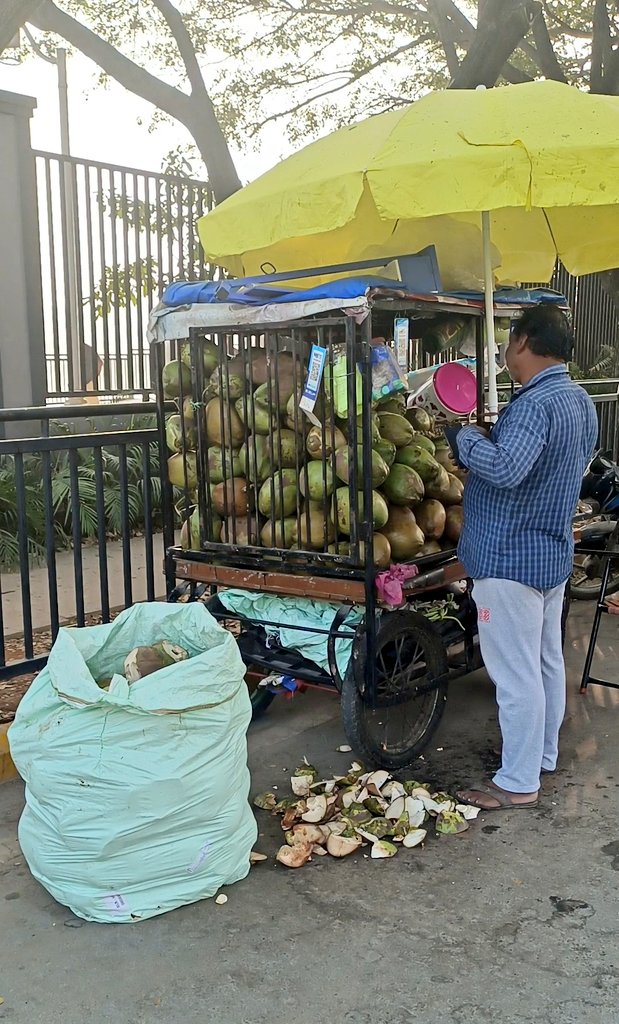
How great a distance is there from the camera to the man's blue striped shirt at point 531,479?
132 inches

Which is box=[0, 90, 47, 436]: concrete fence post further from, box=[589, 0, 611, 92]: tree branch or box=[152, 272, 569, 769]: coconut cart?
box=[589, 0, 611, 92]: tree branch

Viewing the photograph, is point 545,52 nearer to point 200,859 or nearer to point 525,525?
point 525,525

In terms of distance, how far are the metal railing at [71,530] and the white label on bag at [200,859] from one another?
1.60m

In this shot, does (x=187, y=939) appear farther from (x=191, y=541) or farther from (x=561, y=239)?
(x=561, y=239)

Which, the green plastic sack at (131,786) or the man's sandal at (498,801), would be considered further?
the man's sandal at (498,801)

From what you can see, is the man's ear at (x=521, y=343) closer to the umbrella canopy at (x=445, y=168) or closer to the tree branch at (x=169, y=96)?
the umbrella canopy at (x=445, y=168)

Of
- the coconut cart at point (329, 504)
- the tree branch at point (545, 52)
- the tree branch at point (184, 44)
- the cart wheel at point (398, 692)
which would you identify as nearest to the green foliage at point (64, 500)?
the coconut cart at point (329, 504)

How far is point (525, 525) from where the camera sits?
3508mm

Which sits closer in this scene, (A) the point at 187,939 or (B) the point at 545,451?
(A) the point at 187,939

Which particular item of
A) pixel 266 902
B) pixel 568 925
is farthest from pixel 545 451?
pixel 266 902

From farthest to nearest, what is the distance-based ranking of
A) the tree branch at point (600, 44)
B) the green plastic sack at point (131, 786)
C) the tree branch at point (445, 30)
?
the tree branch at point (600, 44), the tree branch at point (445, 30), the green plastic sack at point (131, 786)

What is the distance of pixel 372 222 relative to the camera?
461cm

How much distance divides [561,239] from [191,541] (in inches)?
97.3

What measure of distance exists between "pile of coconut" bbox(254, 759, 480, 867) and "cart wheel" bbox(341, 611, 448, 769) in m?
0.17
